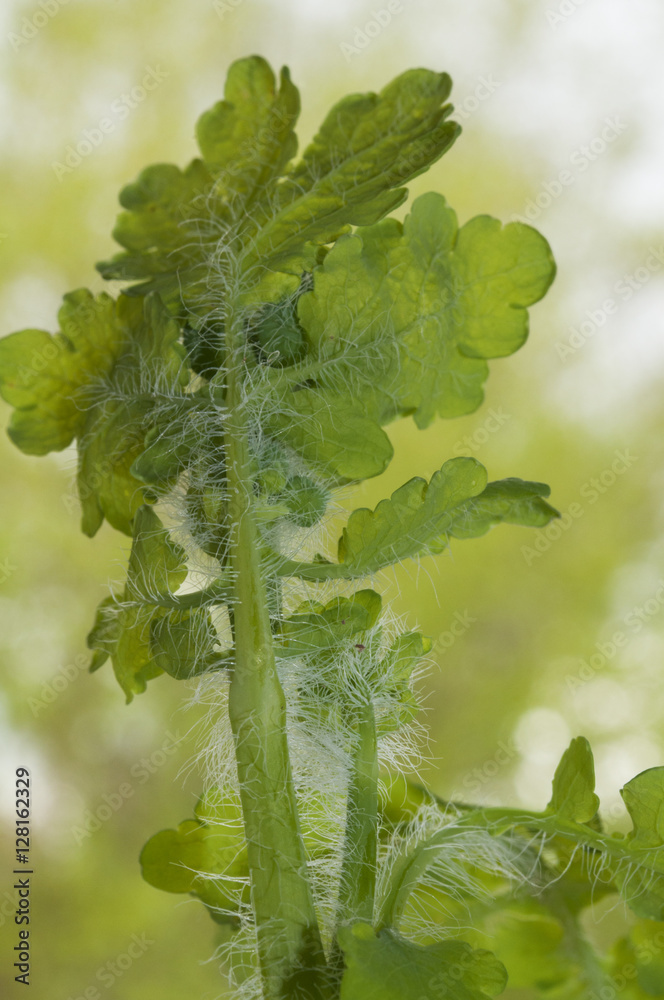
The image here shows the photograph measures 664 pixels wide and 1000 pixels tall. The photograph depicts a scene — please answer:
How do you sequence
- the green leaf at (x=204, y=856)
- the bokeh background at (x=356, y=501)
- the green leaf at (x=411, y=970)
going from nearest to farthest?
the green leaf at (x=411, y=970)
the green leaf at (x=204, y=856)
the bokeh background at (x=356, y=501)

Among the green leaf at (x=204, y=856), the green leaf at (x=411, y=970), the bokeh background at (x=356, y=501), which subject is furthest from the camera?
the bokeh background at (x=356, y=501)

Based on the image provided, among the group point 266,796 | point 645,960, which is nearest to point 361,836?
point 266,796

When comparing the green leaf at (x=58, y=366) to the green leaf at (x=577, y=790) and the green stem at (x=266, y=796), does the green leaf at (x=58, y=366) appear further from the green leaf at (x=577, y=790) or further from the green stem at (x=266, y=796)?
the green leaf at (x=577, y=790)

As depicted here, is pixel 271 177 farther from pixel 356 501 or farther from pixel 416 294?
pixel 356 501

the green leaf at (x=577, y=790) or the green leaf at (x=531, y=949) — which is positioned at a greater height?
the green leaf at (x=577, y=790)

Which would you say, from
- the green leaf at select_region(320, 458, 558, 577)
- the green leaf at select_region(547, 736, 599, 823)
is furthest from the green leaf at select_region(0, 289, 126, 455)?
the green leaf at select_region(547, 736, 599, 823)

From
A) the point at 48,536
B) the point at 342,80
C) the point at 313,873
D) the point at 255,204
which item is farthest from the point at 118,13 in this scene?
the point at 313,873

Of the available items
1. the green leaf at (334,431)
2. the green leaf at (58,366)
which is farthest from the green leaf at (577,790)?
the green leaf at (58,366)
